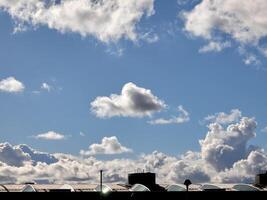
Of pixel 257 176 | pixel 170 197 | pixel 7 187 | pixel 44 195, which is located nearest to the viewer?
pixel 44 195

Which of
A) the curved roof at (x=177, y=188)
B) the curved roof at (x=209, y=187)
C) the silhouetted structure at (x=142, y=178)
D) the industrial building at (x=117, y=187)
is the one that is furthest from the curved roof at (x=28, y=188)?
the silhouetted structure at (x=142, y=178)

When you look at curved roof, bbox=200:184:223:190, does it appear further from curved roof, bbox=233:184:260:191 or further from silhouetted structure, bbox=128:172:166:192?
silhouetted structure, bbox=128:172:166:192

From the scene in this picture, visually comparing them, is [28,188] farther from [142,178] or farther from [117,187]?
[142,178]

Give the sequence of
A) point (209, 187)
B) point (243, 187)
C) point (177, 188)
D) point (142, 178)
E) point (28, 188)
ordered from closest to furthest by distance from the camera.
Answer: point (28, 188) → point (177, 188) → point (243, 187) → point (209, 187) → point (142, 178)

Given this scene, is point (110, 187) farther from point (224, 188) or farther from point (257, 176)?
point (257, 176)

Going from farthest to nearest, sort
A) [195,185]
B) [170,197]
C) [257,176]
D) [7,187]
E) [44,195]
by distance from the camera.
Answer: [257,176], [195,185], [7,187], [170,197], [44,195]

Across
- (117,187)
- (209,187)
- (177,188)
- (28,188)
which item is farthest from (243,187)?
(28,188)

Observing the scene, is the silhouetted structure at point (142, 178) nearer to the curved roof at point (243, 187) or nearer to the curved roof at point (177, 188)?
the curved roof at point (177, 188)

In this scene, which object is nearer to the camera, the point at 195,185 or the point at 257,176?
the point at 195,185

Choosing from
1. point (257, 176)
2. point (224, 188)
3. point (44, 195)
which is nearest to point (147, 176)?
point (257, 176)

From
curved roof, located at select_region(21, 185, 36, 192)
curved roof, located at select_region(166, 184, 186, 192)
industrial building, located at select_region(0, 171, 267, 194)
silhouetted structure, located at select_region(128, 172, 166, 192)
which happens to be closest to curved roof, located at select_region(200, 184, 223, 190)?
industrial building, located at select_region(0, 171, 267, 194)

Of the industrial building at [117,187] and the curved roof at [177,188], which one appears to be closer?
the industrial building at [117,187]

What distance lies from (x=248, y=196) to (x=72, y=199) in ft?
101

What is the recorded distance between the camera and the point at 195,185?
107 meters
